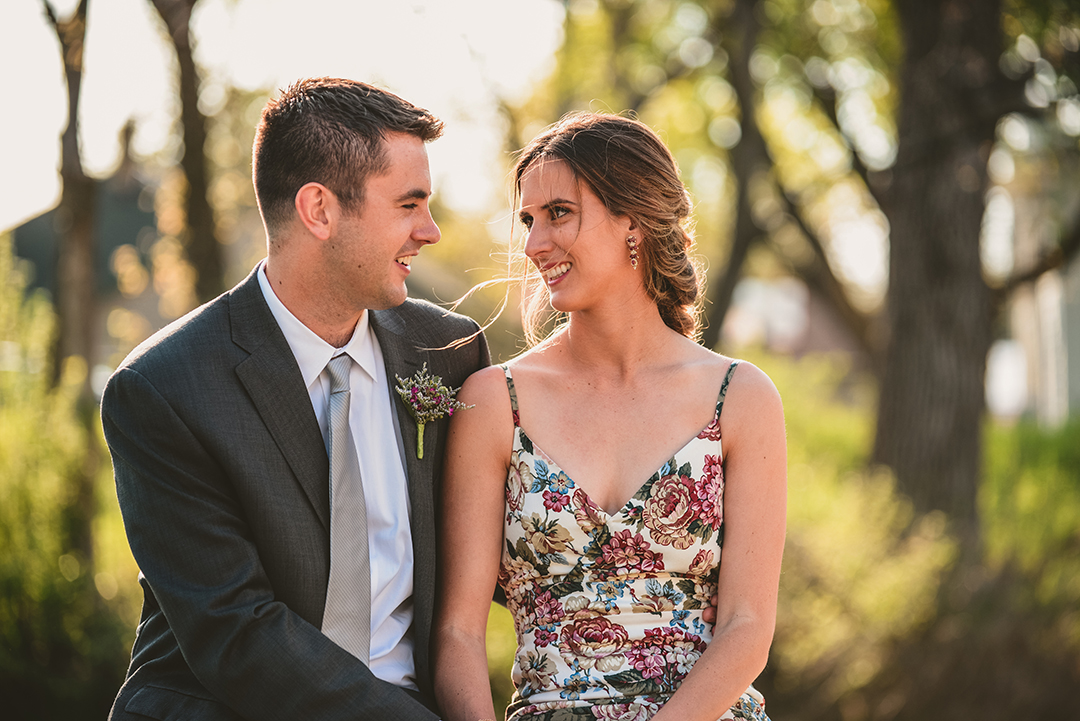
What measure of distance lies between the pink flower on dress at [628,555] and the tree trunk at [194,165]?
3334 millimetres

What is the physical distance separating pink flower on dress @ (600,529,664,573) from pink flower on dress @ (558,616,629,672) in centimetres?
15

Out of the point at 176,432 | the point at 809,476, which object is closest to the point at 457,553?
the point at 176,432

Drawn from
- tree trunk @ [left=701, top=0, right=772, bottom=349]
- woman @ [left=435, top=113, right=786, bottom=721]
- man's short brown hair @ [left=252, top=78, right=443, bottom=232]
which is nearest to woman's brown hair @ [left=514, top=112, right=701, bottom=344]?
woman @ [left=435, top=113, right=786, bottom=721]

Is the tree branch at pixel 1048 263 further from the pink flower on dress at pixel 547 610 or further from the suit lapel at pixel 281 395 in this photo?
the suit lapel at pixel 281 395

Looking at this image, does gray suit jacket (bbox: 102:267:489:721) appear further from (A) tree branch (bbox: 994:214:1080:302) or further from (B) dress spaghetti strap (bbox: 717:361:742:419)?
(A) tree branch (bbox: 994:214:1080:302)

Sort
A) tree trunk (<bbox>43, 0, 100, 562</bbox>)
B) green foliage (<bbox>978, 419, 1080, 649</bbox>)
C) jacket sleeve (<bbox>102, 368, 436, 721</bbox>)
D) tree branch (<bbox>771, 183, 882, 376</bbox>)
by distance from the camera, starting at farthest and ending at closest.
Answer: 1. tree branch (<bbox>771, 183, 882, 376</bbox>)
2. green foliage (<bbox>978, 419, 1080, 649</bbox>)
3. tree trunk (<bbox>43, 0, 100, 562</bbox>)
4. jacket sleeve (<bbox>102, 368, 436, 721</bbox>)

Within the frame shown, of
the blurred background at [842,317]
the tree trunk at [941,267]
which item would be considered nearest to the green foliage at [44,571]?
the blurred background at [842,317]

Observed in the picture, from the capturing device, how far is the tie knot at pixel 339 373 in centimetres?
272

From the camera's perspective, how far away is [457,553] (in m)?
2.81

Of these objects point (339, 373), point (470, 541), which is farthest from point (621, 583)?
point (339, 373)

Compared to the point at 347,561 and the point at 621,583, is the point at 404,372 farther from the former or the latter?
the point at 621,583

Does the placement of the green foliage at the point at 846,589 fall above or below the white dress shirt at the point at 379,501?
below

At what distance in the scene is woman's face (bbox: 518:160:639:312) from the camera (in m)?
2.82

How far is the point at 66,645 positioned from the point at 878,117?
1332cm
